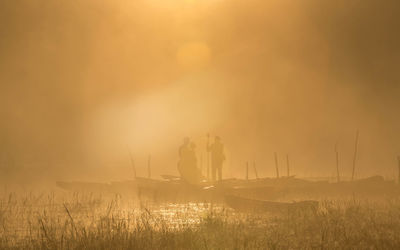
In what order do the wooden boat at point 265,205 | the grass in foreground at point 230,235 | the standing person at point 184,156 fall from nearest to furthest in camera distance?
1. the grass in foreground at point 230,235
2. the wooden boat at point 265,205
3. the standing person at point 184,156

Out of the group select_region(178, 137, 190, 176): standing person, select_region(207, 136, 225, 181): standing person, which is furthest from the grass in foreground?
select_region(178, 137, 190, 176): standing person

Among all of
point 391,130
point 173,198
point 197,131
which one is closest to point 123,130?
point 197,131

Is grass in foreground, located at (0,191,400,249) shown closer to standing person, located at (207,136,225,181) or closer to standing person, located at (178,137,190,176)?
standing person, located at (207,136,225,181)

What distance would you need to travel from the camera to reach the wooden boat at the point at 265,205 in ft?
44.1

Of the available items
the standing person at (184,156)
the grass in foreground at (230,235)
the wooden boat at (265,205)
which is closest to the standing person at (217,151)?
the standing person at (184,156)

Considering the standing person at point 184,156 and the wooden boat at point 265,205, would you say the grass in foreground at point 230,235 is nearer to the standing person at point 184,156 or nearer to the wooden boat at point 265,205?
the wooden boat at point 265,205

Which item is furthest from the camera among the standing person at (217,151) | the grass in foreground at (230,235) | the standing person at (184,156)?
the standing person at (184,156)

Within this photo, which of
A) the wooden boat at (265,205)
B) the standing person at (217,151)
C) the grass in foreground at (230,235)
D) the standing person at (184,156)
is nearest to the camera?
the grass in foreground at (230,235)

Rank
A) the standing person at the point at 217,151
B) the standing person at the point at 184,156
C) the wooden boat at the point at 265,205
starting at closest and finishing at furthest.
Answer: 1. the wooden boat at the point at 265,205
2. the standing person at the point at 217,151
3. the standing person at the point at 184,156

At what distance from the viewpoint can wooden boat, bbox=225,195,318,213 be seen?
1345 centimetres

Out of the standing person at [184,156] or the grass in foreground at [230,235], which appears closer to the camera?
the grass in foreground at [230,235]

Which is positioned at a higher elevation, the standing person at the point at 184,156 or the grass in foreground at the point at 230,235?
the standing person at the point at 184,156

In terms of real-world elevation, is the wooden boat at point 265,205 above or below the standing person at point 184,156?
below

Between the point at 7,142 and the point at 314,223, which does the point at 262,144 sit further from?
the point at 314,223
